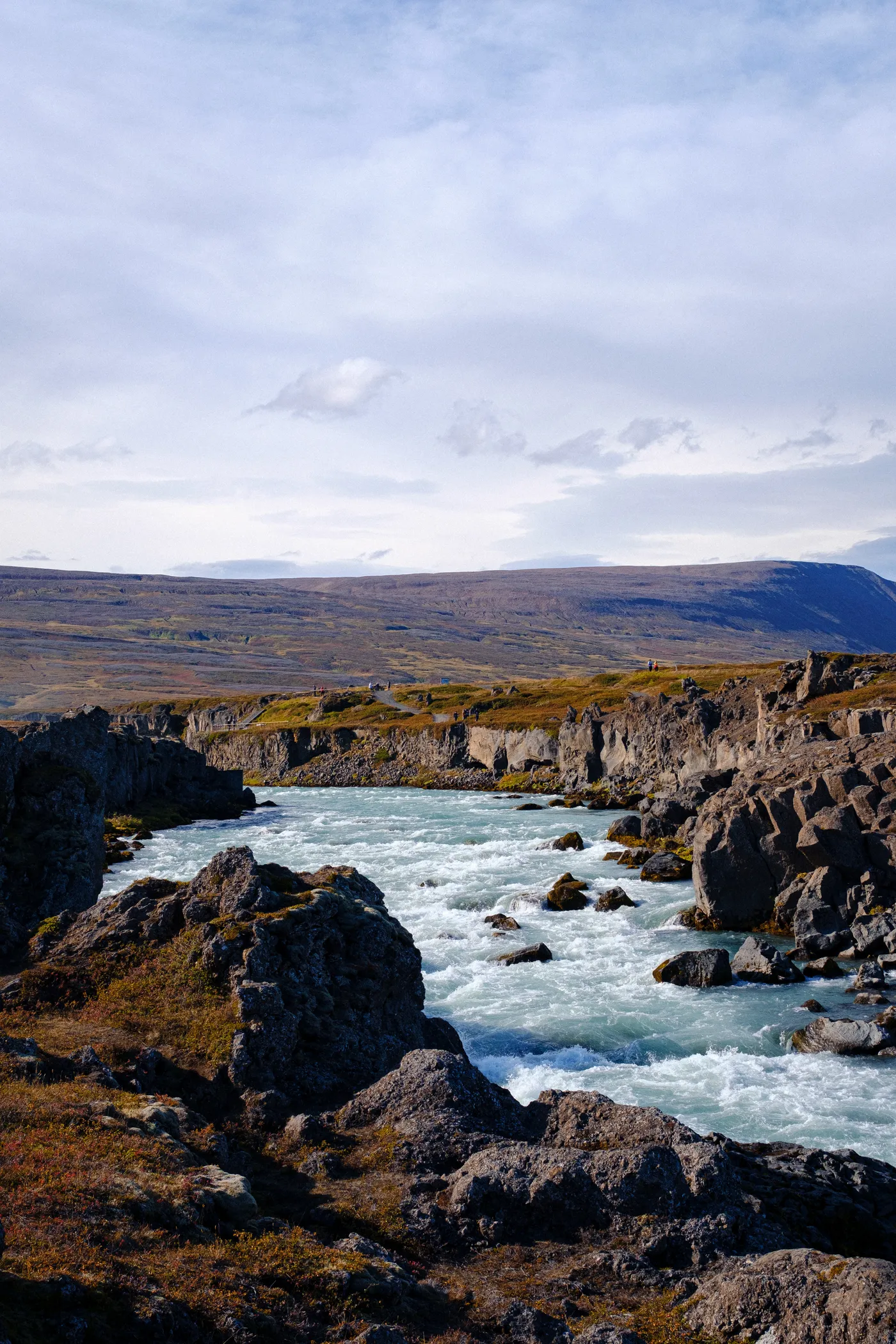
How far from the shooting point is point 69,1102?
16.7m

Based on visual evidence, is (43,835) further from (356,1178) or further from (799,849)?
(799,849)

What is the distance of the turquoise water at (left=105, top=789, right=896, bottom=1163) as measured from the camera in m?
28.2

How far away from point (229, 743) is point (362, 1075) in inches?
5530

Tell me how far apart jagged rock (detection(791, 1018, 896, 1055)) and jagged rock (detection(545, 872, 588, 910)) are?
20.7 metres

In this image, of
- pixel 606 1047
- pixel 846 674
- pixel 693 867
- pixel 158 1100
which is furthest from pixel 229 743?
pixel 158 1100

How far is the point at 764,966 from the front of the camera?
39.8 m

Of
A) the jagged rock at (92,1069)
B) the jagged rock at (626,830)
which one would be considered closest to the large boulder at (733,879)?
the jagged rock at (626,830)

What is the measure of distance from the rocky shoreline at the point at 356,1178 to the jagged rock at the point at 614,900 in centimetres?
2874

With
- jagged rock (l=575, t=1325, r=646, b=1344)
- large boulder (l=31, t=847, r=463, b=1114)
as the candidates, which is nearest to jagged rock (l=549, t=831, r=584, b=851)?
large boulder (l=31, t=847, r=463, b=1114)

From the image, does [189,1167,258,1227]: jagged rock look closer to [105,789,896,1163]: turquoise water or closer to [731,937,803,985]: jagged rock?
[105,789,896,1163]: turquoise water

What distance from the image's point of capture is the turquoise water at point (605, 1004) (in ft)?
92.5

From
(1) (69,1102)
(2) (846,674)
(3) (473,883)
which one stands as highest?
(2) (846,674)

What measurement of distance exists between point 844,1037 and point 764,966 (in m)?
7.78

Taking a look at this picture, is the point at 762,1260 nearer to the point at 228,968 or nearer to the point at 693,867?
the point at 228,968
